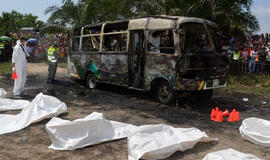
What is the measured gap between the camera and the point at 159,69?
7.33 meters

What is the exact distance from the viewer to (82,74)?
10.4 metres

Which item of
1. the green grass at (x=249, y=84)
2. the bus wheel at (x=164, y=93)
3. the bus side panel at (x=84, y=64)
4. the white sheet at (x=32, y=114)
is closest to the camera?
the white sheet at (x=32, y=114)

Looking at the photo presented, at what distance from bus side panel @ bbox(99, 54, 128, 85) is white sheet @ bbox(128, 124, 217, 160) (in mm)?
4285

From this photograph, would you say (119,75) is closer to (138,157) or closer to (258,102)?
(258,102)

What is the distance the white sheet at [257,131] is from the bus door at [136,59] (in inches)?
145

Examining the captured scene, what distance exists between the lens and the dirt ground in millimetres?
4117

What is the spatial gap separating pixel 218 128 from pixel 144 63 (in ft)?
9.72

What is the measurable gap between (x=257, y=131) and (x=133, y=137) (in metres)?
2.28

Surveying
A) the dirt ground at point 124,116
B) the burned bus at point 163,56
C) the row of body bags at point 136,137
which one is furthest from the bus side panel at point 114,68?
the row of body bags at point 136,137

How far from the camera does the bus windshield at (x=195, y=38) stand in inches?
292

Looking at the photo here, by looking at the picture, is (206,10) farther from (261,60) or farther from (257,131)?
(257,131)

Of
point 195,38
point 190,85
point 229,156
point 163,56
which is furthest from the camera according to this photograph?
point 195,38

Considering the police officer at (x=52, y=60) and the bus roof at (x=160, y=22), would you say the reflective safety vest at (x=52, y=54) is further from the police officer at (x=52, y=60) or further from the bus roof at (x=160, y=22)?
the bus roof at (x=160, y=22)

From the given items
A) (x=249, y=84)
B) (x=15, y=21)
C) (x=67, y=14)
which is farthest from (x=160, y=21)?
(x=15, y=21)
